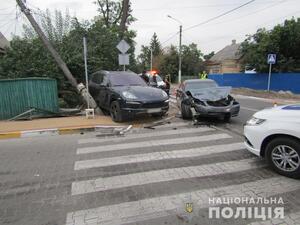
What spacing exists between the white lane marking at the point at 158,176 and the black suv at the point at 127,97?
4.11 metres

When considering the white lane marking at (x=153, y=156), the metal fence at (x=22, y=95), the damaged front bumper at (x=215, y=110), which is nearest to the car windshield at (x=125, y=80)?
the metal fence at (x=22, y=95)

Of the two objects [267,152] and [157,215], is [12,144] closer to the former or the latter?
[157,215]

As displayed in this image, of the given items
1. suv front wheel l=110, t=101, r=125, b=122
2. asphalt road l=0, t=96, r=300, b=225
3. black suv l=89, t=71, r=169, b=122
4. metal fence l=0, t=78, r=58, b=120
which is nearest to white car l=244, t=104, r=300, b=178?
asphalt road l=0, t=96, r=300, b=225

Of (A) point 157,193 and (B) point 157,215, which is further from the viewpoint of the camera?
(A) point 157,193

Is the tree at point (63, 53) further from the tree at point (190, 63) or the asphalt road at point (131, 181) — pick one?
the tree at point (190, 63)

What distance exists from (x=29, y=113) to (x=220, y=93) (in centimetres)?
692

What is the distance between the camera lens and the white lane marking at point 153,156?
18.0 feet

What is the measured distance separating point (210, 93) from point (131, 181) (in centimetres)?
575

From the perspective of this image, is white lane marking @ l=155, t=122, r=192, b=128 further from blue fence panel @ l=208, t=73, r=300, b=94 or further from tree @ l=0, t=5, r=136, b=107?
blue fence panel @ l=208, t=73, r=300, b=94

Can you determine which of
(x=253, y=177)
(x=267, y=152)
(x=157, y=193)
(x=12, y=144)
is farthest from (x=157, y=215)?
(x=12, y=144)

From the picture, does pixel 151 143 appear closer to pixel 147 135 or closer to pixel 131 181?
pixel 147 135

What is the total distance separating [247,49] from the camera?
26.5m

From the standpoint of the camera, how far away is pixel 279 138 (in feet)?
15.2
